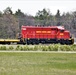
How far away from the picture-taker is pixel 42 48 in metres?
36.0

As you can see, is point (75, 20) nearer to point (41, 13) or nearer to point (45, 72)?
point (41, 13)

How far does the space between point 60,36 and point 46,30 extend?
2.45 m

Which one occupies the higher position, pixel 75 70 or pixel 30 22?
pixel 30 22

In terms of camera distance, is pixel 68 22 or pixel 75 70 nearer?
pixel 75 70

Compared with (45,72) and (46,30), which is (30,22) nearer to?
(46,30)

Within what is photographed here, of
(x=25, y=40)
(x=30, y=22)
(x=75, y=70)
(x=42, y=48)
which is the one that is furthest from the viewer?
(x=30, y=22)

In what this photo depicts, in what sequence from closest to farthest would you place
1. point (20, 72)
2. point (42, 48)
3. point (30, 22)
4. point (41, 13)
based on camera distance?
point (20, 72) → point (42, 48) → point (30, 22) → point (41, 13)

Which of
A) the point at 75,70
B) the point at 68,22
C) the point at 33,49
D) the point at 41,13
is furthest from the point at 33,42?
the point at 41,13

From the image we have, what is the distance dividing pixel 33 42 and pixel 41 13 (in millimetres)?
85255

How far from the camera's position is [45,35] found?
2126 inches

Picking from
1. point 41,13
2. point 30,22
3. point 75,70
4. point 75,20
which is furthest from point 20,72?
point 41,13

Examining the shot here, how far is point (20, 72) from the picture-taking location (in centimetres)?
1667

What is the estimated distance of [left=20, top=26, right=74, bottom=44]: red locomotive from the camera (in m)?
53.4

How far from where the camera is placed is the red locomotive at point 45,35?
53.4 meters
